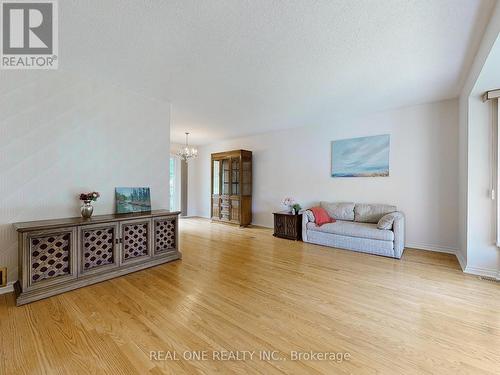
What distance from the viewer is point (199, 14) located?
1.90m

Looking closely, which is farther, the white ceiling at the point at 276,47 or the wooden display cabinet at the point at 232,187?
the wooden display cabinet at the point at 232,187

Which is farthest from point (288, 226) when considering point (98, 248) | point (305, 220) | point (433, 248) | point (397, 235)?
point (98, 248)

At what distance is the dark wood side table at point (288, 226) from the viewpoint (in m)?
4.80

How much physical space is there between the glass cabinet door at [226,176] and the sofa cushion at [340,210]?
9.65 feet

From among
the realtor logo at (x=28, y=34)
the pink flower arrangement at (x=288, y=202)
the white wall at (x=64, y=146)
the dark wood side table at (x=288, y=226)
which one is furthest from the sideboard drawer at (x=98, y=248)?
the pink flower arrangement at (x=288, y=202)

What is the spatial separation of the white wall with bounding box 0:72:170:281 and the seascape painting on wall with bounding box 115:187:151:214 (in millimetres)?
99

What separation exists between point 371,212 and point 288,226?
1630 millimetres

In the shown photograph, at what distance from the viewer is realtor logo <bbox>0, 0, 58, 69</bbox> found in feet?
6.26

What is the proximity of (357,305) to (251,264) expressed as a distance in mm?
1497

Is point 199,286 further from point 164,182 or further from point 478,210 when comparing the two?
point 478,210

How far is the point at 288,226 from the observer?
4930mm

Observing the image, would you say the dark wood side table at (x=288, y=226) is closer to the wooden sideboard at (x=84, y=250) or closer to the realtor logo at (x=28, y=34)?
the wooden sideboard at (x=84, y=250)

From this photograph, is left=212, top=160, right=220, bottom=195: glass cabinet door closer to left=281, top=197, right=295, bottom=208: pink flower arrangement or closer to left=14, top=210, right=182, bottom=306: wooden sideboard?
left=281, top=197, right=295, bottom=208: pink flower arrangement

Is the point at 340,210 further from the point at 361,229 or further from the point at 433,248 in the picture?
the point at 433,248
